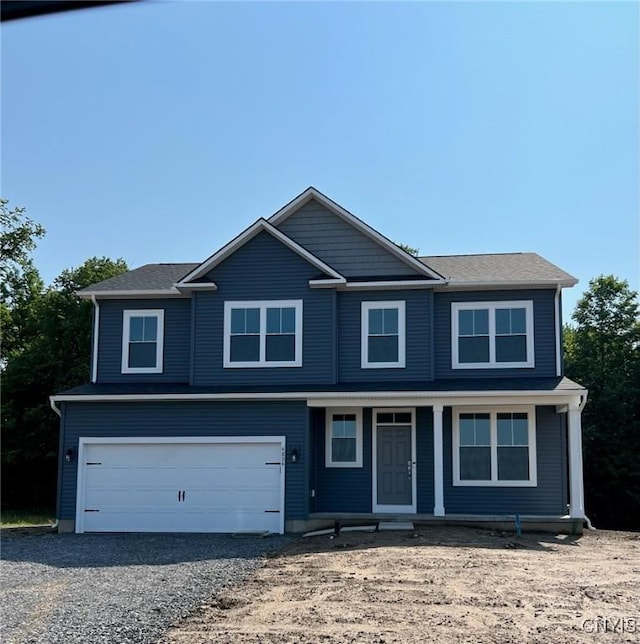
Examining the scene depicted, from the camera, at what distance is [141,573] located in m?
10.7

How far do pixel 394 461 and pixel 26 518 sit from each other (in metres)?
12.7

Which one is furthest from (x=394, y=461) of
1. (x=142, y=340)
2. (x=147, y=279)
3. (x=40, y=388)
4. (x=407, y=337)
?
(x=40, y=388)

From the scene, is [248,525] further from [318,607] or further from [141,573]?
[318,607]

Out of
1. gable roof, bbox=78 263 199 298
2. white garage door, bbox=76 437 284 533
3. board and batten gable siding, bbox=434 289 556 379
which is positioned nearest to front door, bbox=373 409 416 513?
board and batten gable siding, bbox=434 289 556 379

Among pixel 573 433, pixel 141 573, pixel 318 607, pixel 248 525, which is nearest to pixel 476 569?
pixel 318 607

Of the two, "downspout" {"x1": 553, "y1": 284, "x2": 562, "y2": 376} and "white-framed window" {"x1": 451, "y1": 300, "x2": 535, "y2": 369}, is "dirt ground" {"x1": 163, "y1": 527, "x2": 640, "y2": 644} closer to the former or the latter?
"downspout" {"x1": 553, "y1": 284, "x2": 562, "y2": 376}

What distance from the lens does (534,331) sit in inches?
672

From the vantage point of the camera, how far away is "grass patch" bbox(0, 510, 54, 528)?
2116cm

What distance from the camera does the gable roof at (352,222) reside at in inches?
682

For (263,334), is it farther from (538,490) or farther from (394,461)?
(538,490)

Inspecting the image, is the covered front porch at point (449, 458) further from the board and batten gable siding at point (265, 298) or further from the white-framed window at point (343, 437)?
the board and batten gable siding at point (265, 298)

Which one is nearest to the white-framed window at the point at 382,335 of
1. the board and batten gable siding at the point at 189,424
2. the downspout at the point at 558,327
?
the board and batten gable siding at the point at 189,424

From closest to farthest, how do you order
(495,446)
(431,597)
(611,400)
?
(431,597) < (495,446) < (611,400)

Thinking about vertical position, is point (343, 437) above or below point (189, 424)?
below
